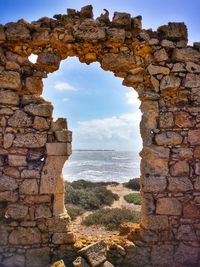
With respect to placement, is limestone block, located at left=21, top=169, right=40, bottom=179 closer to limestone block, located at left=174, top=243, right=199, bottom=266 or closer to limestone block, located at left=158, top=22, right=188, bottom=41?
limestone block, located at left=174, top=243, right=199, bottom=266

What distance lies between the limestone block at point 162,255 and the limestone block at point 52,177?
1990 millimetres

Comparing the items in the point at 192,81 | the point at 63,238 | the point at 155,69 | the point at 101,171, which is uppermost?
the point at 155,69

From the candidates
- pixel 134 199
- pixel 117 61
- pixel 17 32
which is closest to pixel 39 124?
pixel 17 32

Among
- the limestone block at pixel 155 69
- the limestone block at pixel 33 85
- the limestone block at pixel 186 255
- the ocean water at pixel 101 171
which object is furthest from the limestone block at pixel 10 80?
the ocean water at pixel 101 171

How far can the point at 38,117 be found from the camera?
5246 millimetres

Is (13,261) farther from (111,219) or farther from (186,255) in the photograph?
(111,219)

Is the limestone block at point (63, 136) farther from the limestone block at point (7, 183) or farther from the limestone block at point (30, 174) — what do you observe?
the limestone block at point (7, 183)

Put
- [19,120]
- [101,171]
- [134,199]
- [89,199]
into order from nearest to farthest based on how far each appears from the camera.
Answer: [19,120] < [89,199] < [134,199] < [101,171]

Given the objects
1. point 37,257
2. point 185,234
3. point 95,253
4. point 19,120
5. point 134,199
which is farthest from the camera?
point 134,199

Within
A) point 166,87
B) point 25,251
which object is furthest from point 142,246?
point 166,87

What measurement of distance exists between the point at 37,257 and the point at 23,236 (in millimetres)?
433

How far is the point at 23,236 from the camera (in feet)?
16.7

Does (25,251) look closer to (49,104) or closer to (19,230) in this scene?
(19,230)

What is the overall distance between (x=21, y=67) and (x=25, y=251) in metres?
Result: 3.25
